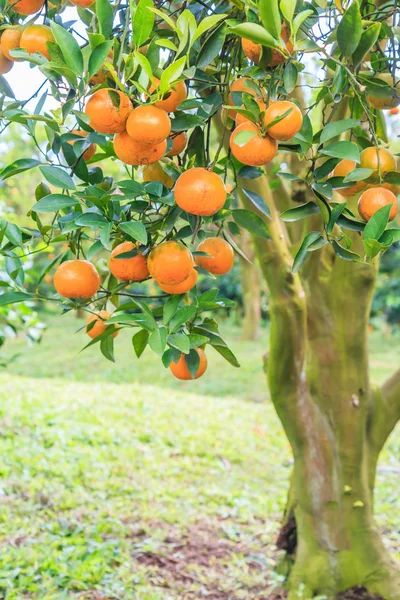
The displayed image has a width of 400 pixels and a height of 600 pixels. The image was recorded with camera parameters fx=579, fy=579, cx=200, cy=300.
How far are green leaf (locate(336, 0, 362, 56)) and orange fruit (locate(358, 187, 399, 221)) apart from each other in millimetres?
224

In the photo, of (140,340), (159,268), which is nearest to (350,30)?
(159,268)

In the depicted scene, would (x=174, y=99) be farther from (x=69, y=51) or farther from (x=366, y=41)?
(x=366, y=41)

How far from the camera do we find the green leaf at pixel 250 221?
1237 mm

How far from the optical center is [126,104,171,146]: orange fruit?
0.81 meters

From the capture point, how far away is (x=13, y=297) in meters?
1.08

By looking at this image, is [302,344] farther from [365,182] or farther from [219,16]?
[219,16]

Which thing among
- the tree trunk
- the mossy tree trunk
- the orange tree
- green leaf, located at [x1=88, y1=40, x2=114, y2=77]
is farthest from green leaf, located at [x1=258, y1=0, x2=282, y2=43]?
the tree trunk

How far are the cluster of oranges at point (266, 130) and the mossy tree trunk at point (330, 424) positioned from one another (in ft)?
4.58

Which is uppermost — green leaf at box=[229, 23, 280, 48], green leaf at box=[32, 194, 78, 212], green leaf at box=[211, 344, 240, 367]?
green leaf at box=[229, 23, 280, 48]

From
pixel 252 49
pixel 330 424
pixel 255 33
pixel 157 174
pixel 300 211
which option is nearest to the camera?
pixel 255 33

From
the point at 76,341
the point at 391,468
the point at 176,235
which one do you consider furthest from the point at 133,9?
the point at 76,341

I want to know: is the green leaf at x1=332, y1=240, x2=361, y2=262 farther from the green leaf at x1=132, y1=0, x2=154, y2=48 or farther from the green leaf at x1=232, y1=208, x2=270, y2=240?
the green leaf at x1=132, y1=0, x2=154, y2=48

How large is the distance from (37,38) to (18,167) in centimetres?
23

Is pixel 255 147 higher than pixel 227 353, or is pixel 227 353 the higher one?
pixel 255 147
